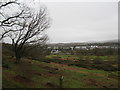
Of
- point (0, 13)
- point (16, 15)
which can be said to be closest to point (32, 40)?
point (16, 15)

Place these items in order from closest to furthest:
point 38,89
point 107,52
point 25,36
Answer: point 38,89 < point 25,36 < point 107,52

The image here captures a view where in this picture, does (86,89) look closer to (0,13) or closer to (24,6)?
(24,6)

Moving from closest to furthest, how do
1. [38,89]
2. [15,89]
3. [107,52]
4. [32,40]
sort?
[15,89] < [38,89] < [32,40] < [107,52]

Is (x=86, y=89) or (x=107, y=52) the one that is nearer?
(x=86, y=89)

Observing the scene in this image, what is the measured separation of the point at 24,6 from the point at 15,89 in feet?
31.6

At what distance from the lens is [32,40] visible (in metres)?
20.1

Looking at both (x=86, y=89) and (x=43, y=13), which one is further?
(x=43, y=13)

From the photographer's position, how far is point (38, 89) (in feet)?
33.2

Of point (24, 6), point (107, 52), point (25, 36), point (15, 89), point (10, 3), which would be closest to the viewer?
point (15, 89)

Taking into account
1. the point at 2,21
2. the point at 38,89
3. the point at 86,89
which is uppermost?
the point at 2,21

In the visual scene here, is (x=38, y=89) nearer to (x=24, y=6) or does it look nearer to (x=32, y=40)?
(x=24, y=6)

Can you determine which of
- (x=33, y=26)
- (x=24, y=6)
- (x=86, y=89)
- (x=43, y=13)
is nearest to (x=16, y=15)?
(x=24, y=6)

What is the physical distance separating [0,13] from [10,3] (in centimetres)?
169

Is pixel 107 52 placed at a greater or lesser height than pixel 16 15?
lesser
